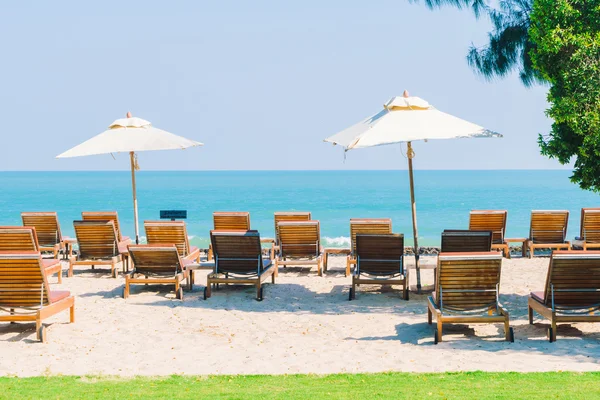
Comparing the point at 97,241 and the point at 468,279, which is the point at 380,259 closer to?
the point at 468,279

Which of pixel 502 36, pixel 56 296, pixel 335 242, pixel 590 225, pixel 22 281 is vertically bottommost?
pixel 335 242

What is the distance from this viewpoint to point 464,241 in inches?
368

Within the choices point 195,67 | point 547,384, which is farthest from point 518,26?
point 195,67

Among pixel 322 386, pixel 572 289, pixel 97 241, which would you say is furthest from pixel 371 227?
pixel 322 386

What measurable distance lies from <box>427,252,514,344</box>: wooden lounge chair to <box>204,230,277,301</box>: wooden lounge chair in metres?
2.90

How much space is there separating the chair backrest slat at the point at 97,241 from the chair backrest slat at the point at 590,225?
25.5ft

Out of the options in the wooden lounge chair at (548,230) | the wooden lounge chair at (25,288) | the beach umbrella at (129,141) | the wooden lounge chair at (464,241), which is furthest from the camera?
the wooden lounge chair at (548,230)

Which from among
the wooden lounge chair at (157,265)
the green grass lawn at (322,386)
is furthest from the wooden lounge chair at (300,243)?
the green grass lawn at (322,386)

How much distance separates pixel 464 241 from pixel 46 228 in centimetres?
757

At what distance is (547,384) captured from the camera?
5.34 m

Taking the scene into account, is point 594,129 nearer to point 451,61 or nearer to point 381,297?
point 381,297

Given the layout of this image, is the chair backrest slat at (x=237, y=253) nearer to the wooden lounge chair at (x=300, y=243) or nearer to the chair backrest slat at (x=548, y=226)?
the wooden lounge chair at (x=300, y=243)

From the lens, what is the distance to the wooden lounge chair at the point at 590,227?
1262 centimetres

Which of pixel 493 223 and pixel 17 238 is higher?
pixel 17 238
